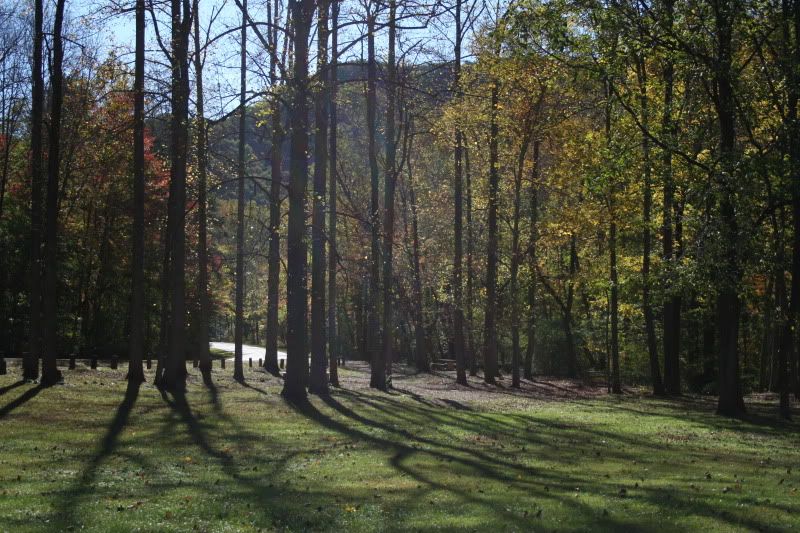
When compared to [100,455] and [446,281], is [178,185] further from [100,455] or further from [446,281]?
[446,281]

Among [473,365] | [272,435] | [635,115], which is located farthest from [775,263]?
[473,365]

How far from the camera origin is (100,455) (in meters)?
13.3

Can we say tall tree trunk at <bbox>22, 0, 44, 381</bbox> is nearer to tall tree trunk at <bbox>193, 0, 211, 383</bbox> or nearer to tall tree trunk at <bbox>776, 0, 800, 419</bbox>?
tall tree trunk at <bbox>193, 0, 211, 383</bbox>

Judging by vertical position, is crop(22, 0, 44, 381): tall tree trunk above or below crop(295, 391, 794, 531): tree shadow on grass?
above

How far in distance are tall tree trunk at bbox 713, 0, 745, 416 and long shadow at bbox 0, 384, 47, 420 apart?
50.3 ft

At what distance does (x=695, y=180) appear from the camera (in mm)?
20656

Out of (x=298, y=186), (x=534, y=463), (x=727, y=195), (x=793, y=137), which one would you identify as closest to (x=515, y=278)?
Answer: (x=298, y=186)

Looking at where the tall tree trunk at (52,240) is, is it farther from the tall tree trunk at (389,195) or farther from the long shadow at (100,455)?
the tall tree trunk at (389,195)

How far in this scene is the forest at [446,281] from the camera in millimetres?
10672

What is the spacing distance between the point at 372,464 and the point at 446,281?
27093 mm

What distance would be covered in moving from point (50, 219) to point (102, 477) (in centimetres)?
1362

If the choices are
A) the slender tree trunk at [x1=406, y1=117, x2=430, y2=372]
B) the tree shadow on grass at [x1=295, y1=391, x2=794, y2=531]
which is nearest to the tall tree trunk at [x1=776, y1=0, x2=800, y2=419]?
the tree shadow on grass at [x1=295, y1=391, x2=794, y2=531]

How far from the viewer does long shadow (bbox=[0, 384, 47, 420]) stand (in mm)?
17889

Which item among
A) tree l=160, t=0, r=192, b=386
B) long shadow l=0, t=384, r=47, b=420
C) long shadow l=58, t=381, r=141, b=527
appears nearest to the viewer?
long shadow l=58, t=381, r=141, b=527
